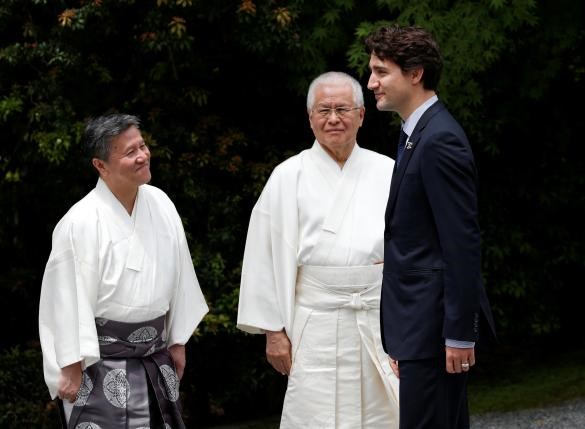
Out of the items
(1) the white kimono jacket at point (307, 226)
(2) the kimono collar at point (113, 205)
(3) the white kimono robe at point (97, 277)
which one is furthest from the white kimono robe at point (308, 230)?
(2) the kimono collar at point (113, 205)

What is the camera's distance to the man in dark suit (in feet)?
11.0

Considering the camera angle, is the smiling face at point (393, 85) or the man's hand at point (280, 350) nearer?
the smiling face at point (393, 85)

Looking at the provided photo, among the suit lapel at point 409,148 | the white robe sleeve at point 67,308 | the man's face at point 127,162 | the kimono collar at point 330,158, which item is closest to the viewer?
the suit lapel at point 409,148

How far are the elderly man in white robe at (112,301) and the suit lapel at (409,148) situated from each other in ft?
3.72

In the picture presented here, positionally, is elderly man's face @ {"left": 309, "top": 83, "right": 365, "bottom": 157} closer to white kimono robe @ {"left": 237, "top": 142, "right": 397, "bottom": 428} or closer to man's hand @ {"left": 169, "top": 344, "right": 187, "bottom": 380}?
white kimono robe @ {"left": 237, "top": 142, "right": 397, "bottom": 428}

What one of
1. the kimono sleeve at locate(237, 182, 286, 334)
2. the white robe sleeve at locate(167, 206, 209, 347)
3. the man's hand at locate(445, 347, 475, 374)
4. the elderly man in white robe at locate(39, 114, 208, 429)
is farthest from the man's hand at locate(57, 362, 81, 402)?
the man's hand at locate(445, 347, 475, 374)

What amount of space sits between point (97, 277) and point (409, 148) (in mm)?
1385

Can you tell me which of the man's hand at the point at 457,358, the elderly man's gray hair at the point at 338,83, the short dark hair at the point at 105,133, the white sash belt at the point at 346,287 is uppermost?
the elderly man's gray hair at the point at 338,83

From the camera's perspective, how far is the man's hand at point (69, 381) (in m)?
4.07

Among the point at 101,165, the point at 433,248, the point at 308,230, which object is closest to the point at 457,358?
the point at 433,248

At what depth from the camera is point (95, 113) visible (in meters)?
7.29

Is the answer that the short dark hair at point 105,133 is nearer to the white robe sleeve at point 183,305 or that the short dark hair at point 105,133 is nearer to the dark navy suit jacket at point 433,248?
the white robe sleeve at point 183,305

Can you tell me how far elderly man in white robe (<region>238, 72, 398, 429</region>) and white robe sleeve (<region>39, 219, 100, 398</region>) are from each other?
0.84 m

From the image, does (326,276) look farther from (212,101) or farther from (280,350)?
(212,101)
